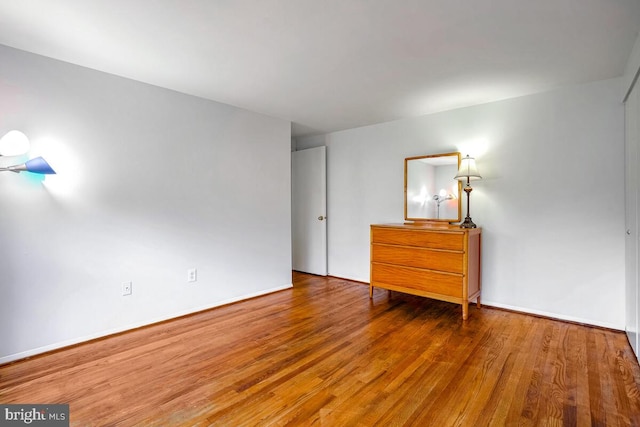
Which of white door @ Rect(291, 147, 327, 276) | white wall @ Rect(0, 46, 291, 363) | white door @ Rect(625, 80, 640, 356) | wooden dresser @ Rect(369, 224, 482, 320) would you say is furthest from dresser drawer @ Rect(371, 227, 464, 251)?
white wall @ Rect(0, 46, 291, 363)

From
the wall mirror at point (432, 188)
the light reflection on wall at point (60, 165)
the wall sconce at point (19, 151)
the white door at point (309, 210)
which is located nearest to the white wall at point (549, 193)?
the wall mirror at point (432, 188)

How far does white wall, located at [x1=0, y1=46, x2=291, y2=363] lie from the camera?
2.26 metres

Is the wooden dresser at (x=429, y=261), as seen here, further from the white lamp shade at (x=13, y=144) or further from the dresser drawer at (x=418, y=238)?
the white lamp shade at (x=13, y=144)

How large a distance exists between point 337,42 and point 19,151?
2234 millimetres

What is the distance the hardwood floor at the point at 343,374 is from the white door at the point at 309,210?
1879 mm

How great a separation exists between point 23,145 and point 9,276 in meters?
0.91

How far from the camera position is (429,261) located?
3.23 metres

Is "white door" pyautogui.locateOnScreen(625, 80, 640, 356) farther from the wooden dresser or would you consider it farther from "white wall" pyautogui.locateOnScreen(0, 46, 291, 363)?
"white wall" pyautogui.locateOnScreen(0, 46, 291, 363)

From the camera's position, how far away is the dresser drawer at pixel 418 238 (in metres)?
Answer: 3.07

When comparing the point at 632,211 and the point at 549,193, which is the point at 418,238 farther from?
the point at 632,211

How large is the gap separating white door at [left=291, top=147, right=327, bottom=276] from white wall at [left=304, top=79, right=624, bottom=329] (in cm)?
146

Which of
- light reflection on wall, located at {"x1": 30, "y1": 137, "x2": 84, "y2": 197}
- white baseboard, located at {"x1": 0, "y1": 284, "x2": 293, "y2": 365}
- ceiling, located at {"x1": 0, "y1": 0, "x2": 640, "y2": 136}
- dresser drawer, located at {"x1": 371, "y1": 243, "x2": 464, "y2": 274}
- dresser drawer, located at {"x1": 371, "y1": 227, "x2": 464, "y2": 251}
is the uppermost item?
ceiling, located at {"x1": 0, "y1": 0, "x2": 640, "y2": 136}

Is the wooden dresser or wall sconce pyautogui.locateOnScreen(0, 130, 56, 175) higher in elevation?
wall sconce pyautogui.locateOnScreen(0, 130, 56, 175)

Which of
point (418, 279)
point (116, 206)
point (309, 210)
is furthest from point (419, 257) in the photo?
point (116, 206)
